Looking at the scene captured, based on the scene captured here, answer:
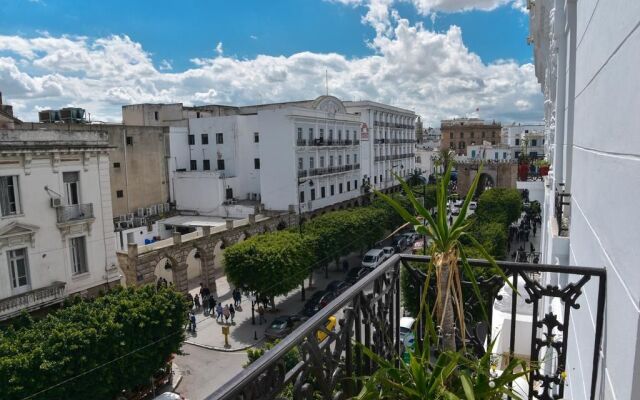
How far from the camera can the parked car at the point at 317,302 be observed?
22205 mm

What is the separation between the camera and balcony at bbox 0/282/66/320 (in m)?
15.3

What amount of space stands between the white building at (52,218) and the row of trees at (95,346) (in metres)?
2.25

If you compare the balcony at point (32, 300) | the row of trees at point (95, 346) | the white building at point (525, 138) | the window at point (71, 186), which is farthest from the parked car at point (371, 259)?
the white building at point (525, 138)

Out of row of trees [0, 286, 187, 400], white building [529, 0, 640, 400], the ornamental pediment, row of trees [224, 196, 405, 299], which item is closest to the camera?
white building [529, 0, 640, 400]

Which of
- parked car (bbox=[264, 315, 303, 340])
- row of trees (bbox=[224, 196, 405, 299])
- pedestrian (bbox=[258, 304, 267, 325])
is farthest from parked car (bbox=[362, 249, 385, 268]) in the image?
parked car (bbox=[264, 315, 303, 340])

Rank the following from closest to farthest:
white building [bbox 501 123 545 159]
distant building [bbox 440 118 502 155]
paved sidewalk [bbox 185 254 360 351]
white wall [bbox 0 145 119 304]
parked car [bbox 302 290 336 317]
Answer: white wall [bbox 0 145 119 304] < paved sidewalk [bbox 185 254 360 351] < parked car [bbox 302 290 336 317] < white building [bbox 501 123 545 159] < distant building [bbox 440 118 502 155]

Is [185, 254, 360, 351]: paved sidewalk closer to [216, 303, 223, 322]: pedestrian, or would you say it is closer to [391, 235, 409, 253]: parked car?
[216, 303, 223, 322]: pedestrian

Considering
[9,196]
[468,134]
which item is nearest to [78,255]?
[9,196]

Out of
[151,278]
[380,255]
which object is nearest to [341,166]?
[380,255]

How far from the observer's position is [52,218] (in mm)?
16922

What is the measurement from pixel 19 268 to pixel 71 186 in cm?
362

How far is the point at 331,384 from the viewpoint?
2.76 metres

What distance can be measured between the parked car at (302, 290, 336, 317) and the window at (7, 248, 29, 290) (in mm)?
12044

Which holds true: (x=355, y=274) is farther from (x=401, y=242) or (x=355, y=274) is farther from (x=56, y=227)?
(x=56, y=227)
